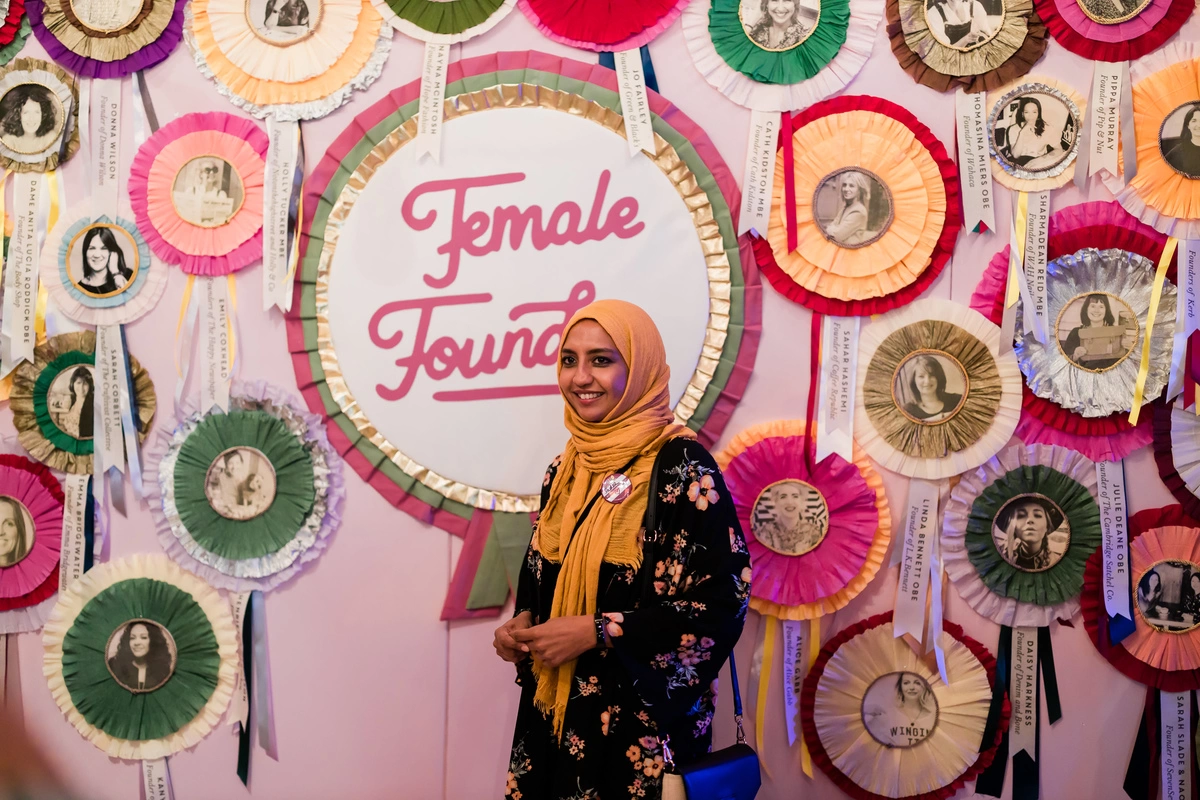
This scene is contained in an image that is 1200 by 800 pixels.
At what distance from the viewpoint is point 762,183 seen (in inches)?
82.0

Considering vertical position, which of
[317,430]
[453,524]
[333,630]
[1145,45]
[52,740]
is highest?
[1145,45]

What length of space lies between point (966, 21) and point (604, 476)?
127 cm

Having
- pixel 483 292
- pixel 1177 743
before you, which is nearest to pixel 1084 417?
pixel 1177 743

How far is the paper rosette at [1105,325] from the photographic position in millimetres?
1970

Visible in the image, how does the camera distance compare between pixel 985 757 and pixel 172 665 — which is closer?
pixel 985 757

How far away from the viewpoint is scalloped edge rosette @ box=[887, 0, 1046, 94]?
6.55 ft

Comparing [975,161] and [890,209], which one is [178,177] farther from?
[975,161]

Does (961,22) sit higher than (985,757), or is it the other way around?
(961,22)

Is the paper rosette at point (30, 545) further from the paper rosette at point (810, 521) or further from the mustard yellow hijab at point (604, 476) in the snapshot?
the paper rosette at point (810, 521)

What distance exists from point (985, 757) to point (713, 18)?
172cm

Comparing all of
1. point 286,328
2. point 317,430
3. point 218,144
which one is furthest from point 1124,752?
point 218,144

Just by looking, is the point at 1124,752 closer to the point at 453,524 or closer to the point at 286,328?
the point at 453,524

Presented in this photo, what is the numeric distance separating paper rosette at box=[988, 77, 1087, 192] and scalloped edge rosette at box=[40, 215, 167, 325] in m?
1.98

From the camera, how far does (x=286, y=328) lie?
2.27 meters
